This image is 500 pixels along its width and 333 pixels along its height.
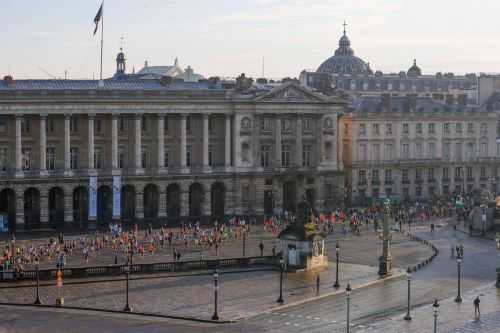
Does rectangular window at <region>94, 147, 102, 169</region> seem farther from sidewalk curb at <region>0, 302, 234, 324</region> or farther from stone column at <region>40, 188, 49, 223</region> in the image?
sidewalk curb at <region>0, 302, 234, 324</region>

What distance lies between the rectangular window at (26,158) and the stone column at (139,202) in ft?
43.2

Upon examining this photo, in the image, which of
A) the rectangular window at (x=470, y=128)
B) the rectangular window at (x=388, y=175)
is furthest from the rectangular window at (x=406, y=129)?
the rectangular window at (x=470, y=128)

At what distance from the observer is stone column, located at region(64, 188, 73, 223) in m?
120

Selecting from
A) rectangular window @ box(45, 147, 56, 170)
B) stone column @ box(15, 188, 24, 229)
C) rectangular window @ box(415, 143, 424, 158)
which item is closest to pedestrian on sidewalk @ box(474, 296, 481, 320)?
stone column @ box(15, 188, 24, 229)

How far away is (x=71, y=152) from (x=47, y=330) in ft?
210

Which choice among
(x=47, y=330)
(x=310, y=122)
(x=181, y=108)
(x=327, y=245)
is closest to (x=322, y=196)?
(x=310, y=122)

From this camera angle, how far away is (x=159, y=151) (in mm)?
126938

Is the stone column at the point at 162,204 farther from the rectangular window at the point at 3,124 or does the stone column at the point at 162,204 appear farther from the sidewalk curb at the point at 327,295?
the sidewalk curb at the point at 327,295

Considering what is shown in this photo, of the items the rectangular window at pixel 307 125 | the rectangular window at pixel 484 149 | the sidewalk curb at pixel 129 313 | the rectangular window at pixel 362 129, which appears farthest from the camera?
the rectangular window at pixel 484 149

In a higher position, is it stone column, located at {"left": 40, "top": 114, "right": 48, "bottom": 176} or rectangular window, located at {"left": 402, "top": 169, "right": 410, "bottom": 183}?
stone column, located at {"left": 40, "top": 114, "right": 48, "bottom": 176}

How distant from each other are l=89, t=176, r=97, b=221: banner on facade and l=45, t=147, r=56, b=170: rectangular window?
19.6 feet

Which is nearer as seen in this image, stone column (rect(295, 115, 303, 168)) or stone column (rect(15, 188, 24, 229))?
stone column (rect(15, 188, 24, 229))

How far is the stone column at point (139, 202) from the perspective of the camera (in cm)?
12369

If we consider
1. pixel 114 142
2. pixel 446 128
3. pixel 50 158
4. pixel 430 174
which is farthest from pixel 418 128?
pixel 50 158
